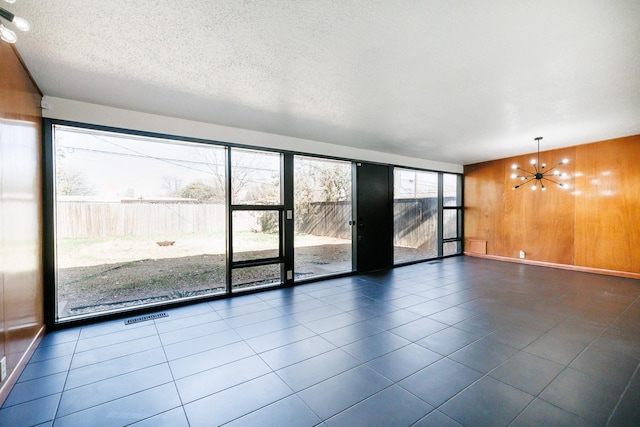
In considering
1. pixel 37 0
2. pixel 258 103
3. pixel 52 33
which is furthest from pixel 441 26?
pixel 52 33

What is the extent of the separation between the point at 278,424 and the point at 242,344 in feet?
3.70

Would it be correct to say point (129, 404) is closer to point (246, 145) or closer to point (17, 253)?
point (17, 253)

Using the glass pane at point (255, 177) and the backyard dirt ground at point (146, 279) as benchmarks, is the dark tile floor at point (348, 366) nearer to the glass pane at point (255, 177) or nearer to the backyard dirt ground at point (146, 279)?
the backyard dirt ground at point (146, 279)

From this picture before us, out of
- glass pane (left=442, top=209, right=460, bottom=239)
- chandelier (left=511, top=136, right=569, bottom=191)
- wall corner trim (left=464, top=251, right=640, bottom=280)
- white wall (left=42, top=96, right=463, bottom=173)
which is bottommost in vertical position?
wall corner trim (left=464, top=251, right=640, bottom=280)

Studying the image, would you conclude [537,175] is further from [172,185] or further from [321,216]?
[172,185]

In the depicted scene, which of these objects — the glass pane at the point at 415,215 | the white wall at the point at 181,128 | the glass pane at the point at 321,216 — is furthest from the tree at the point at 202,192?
the glass pane at the point at 415,215

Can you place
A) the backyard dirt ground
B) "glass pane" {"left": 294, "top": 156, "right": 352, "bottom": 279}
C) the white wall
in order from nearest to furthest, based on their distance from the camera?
1. the white wall
2. the backyard dirt ground
3. "glass pane" {"left": 294, "top": 156, "right": 352, "bottom": 279}

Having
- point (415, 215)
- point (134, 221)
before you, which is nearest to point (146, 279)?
point (134, 221)

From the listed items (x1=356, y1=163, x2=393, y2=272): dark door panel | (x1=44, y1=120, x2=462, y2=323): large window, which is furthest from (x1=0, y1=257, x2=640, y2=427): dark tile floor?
(x1=356, y1=163, x2=393, y2=272): dark door panel

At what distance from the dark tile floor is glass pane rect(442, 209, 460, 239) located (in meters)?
3.65

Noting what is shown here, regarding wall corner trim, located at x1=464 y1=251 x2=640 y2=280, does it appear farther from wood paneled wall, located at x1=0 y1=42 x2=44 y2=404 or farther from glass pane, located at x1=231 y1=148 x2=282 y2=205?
wood paneled wall, located at x1=0 y1=42 x2=44 y2=404

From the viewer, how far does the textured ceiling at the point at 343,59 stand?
1818 millimetres

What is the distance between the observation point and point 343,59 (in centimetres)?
237

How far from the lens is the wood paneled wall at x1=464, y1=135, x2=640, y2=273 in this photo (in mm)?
5125
